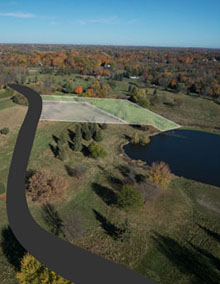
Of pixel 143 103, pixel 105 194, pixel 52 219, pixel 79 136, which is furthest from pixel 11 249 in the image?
pixel 143 103

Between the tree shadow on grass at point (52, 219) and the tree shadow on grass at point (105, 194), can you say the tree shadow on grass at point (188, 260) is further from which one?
the tree shadow on grass at point (52, 219)

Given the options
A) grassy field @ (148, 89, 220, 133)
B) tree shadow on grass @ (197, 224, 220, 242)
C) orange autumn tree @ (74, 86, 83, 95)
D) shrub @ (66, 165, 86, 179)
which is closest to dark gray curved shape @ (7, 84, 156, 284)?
tree shadow on grass @ (197, 224, 220, 242)

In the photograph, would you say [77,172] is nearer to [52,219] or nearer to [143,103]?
[52,219]

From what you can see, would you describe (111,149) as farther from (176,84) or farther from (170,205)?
(176,84)

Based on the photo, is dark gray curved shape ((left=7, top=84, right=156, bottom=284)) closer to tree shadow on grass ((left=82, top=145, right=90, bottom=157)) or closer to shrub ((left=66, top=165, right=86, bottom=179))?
shrub ((left=66, top=165, right=86, bottom=179))

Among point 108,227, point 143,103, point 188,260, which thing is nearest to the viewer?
point 188,260

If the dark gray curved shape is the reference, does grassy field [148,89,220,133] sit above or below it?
below
